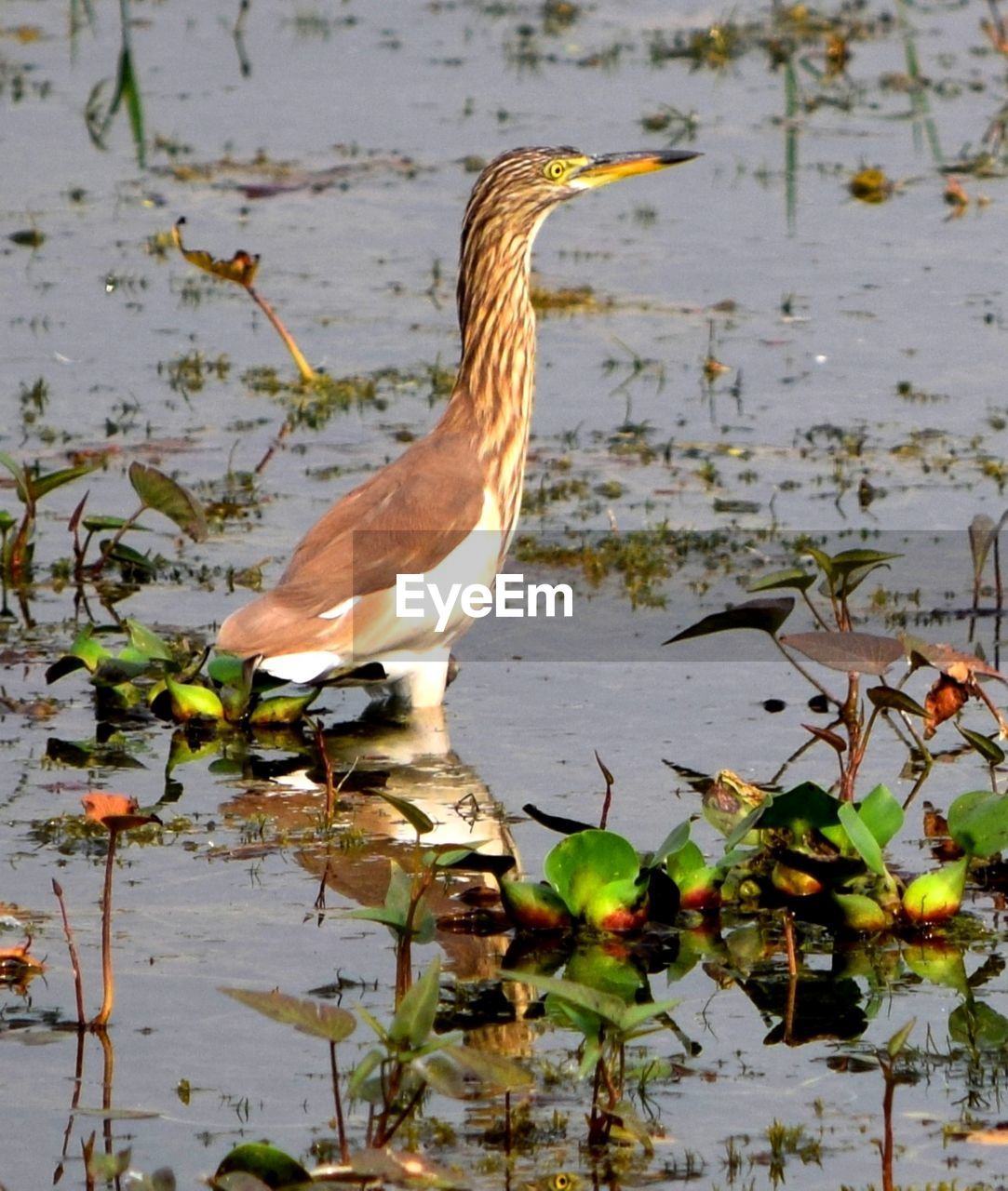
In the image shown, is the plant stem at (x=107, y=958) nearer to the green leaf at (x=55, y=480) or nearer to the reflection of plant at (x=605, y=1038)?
the reflection of plant at (x=605, y=1038)

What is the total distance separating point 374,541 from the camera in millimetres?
6086

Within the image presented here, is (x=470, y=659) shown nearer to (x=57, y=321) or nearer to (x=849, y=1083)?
(x=849, y=1083)

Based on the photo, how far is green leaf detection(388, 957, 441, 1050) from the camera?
3.28m

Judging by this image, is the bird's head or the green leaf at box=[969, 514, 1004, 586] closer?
the green leaf at box=[969, 514, 1004, 586]

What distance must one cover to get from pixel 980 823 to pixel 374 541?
6.49ft

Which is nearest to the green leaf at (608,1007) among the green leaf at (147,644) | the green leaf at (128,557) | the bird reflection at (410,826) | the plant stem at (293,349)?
the bird reflection at (410,826)

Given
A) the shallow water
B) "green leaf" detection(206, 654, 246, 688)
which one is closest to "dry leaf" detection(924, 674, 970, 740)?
the shallow water

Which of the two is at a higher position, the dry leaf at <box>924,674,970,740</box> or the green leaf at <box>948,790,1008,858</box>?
the dry leaf at <box>924,674,970,740</box>

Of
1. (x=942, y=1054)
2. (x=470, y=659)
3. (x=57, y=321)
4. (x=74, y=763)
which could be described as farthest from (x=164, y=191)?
(x=942, y=1054)

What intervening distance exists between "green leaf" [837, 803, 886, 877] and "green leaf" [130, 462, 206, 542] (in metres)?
2.42

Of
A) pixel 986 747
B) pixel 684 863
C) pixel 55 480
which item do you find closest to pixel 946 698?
pixel 986 747

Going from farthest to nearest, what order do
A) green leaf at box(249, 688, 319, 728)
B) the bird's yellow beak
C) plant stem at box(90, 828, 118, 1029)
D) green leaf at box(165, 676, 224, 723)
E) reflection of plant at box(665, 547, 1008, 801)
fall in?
1. the bird's yellow beak
2. green leaf at box(249, 688, 319, 728)
3. green leaf at box(165, 676, 224, 723)
4. reflection of plant at box(665, 547, 1008, 801)
5. plant stem at box(90, 828, 118, 1029)

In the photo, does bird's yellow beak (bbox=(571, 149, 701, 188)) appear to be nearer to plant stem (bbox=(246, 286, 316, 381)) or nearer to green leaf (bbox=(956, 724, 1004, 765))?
plant stem (bbox=(246, 286, 316, 381))

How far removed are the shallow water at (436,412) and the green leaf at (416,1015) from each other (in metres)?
0.38
